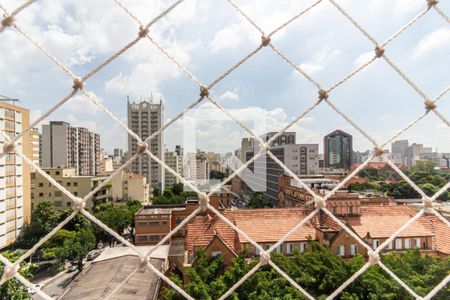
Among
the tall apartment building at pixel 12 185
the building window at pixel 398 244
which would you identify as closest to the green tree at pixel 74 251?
the tall apartment building at pixel 12 185

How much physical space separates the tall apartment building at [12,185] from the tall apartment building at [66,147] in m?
8.84

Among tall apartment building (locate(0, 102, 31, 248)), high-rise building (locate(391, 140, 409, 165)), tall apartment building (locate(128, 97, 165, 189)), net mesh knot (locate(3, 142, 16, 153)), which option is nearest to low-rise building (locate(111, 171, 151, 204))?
tall apartment building (locate(128, 97, 165, 189))

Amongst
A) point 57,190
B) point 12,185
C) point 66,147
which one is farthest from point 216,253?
point 66,147

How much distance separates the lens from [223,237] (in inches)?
181

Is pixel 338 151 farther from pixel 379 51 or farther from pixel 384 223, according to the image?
pixel 379 51

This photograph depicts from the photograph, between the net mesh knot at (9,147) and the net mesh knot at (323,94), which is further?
the net mesh knot at (323,94)

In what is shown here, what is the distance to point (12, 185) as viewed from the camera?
8117mm

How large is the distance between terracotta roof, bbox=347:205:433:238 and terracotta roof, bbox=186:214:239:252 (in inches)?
85.6

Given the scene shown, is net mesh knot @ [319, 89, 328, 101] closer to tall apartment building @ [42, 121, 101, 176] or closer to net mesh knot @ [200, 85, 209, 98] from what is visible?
net mesh knot @ [200, 85, 209, 98]

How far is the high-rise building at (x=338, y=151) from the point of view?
936 inches

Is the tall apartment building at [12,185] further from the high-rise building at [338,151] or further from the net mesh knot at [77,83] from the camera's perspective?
the high-rise building at [338,151]

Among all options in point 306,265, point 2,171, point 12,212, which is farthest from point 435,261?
point 12,212

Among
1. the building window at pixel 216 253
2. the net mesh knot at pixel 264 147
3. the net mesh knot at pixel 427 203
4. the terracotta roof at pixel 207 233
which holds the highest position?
the net mesh knot at pixel 264 147

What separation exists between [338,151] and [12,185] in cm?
2271
